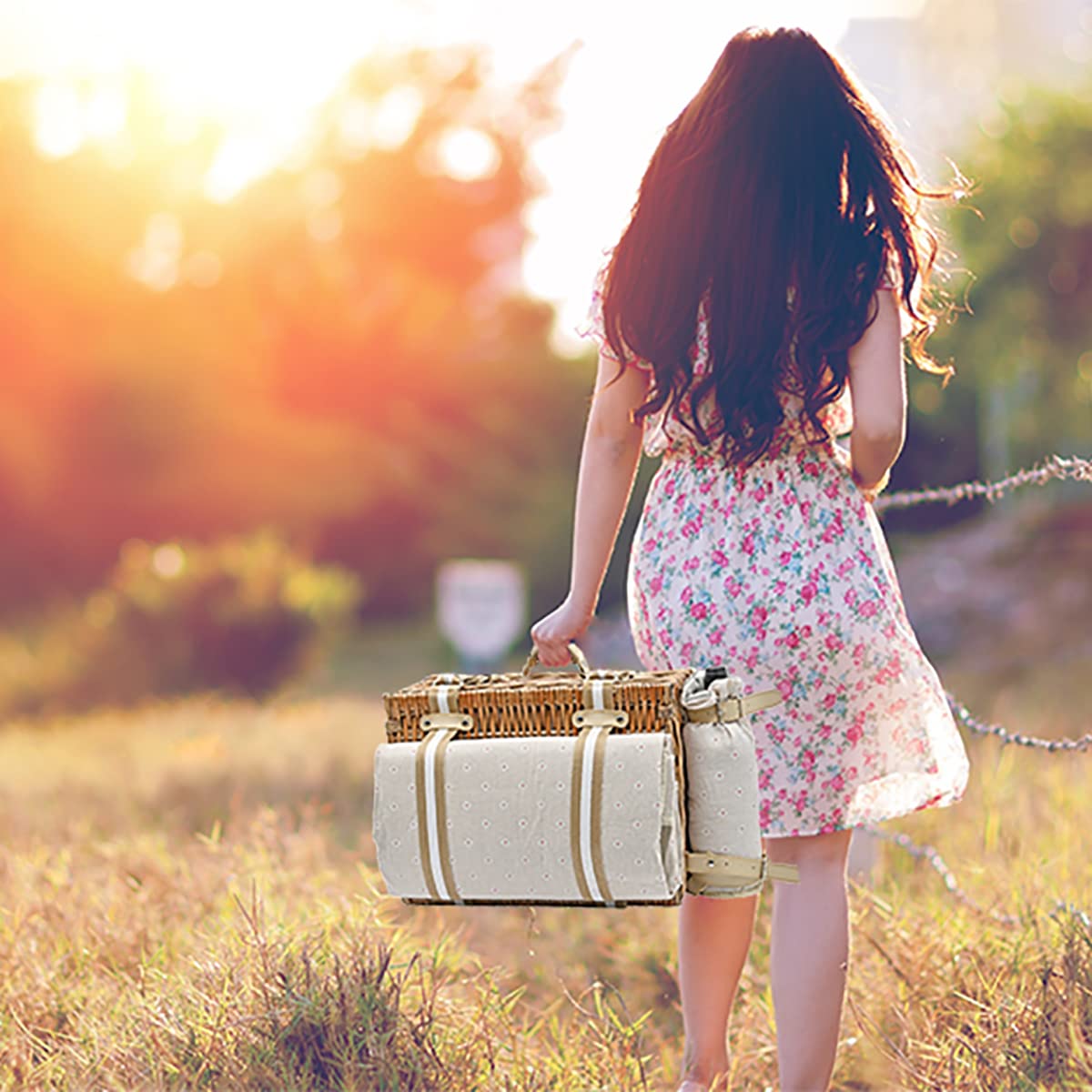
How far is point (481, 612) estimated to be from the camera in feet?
24.7

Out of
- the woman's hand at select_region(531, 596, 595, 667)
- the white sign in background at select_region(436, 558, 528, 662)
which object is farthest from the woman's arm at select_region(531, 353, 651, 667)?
the white sign in background at select_region(436, 558, 528, 662)

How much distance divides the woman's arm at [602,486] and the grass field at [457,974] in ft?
1.47

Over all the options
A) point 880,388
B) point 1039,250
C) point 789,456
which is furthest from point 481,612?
point 1039,250

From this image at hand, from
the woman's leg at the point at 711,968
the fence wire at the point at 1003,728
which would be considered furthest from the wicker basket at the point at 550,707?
the fence wire at the point at 1003,728

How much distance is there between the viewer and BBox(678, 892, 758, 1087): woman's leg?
7.16 ft

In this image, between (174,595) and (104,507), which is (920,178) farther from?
(104,507)

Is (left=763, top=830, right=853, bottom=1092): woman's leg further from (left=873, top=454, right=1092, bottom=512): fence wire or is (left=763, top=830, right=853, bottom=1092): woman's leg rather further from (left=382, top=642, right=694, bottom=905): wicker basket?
(left=873, top=454, right=1092, bottom=512): fence wire

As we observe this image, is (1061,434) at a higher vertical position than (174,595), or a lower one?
higher

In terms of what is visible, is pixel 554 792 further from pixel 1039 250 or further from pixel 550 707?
pixel 1039 250

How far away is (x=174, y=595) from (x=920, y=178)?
756cm

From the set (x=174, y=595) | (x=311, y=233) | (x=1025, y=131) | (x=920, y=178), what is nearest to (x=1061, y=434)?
(x=1025, y=131)

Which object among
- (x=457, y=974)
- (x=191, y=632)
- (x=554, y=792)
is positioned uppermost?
(x=191, y=632)

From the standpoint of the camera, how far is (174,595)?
914cm

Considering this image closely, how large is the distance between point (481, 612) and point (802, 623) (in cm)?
553
